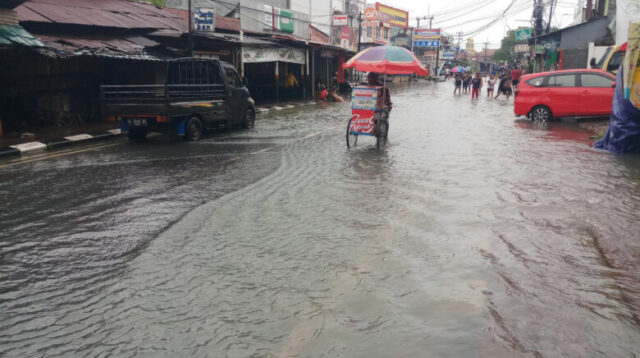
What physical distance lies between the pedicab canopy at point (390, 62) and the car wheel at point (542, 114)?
23.6 ft

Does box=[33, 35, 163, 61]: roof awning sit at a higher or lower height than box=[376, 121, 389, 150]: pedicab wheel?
higher

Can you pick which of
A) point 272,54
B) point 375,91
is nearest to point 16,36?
point 375,91

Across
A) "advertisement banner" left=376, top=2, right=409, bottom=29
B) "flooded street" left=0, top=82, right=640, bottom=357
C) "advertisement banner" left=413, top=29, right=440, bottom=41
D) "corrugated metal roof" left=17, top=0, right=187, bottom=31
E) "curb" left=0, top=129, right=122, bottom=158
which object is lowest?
"flooded street" left=0, top=82, right=640, bottom=357

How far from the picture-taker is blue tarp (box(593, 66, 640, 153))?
10.2m

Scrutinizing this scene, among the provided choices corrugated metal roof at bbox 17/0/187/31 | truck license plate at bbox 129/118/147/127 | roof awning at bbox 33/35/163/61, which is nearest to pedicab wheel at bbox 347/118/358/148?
truck license plate at bbox 129/118/147/127

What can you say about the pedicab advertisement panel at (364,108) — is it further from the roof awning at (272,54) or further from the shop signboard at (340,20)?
the shop signboard at (340,20)

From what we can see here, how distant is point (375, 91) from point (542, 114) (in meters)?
8.36

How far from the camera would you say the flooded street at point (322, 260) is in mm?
3336

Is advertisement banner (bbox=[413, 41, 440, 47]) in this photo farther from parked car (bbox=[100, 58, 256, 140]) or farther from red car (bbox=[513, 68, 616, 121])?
parked car (bbox=[100, 58, 256, 140])

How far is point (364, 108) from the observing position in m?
11.1

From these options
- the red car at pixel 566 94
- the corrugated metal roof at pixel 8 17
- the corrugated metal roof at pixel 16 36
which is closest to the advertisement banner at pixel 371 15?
the red car at pixel 566 94

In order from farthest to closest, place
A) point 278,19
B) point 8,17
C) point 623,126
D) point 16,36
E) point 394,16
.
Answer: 1. point 394,16
2. point 278,19
3. point 8,17
4. point 16,36
5. point 623,126

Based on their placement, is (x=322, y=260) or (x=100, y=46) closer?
(x=322, y=260)

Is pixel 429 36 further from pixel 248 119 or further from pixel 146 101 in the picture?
pixel 146 101
